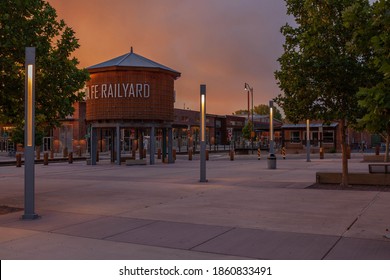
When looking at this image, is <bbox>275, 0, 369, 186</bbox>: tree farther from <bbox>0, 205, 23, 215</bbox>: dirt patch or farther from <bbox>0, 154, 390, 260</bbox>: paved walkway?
<bbox>0, 205, 23, 215</bbox>: dirt patch

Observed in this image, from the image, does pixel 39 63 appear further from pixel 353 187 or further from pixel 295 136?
pixel 295 136

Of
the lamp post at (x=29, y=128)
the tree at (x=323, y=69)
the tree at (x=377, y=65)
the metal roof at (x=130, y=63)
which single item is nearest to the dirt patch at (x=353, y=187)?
the tree at (x=323, y=69)

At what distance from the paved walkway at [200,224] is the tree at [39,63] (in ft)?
9.48

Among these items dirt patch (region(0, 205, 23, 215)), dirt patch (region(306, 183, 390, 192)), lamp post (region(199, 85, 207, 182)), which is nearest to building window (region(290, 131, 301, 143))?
lamp post (region(199, 85, 207, 182))

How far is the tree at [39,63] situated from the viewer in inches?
478

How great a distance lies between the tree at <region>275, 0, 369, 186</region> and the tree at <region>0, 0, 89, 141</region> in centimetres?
785

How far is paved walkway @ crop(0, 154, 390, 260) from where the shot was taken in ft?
23.9

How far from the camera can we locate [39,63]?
12.8 meters

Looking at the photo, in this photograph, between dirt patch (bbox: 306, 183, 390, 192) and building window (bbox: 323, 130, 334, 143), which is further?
building window (bbox: 323, 130, 334, 143)

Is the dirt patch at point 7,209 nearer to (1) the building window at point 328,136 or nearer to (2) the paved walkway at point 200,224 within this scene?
(2) the paved walkway at point 200,224

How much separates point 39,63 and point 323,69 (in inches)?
381

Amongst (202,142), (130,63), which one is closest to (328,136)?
(130,63)
